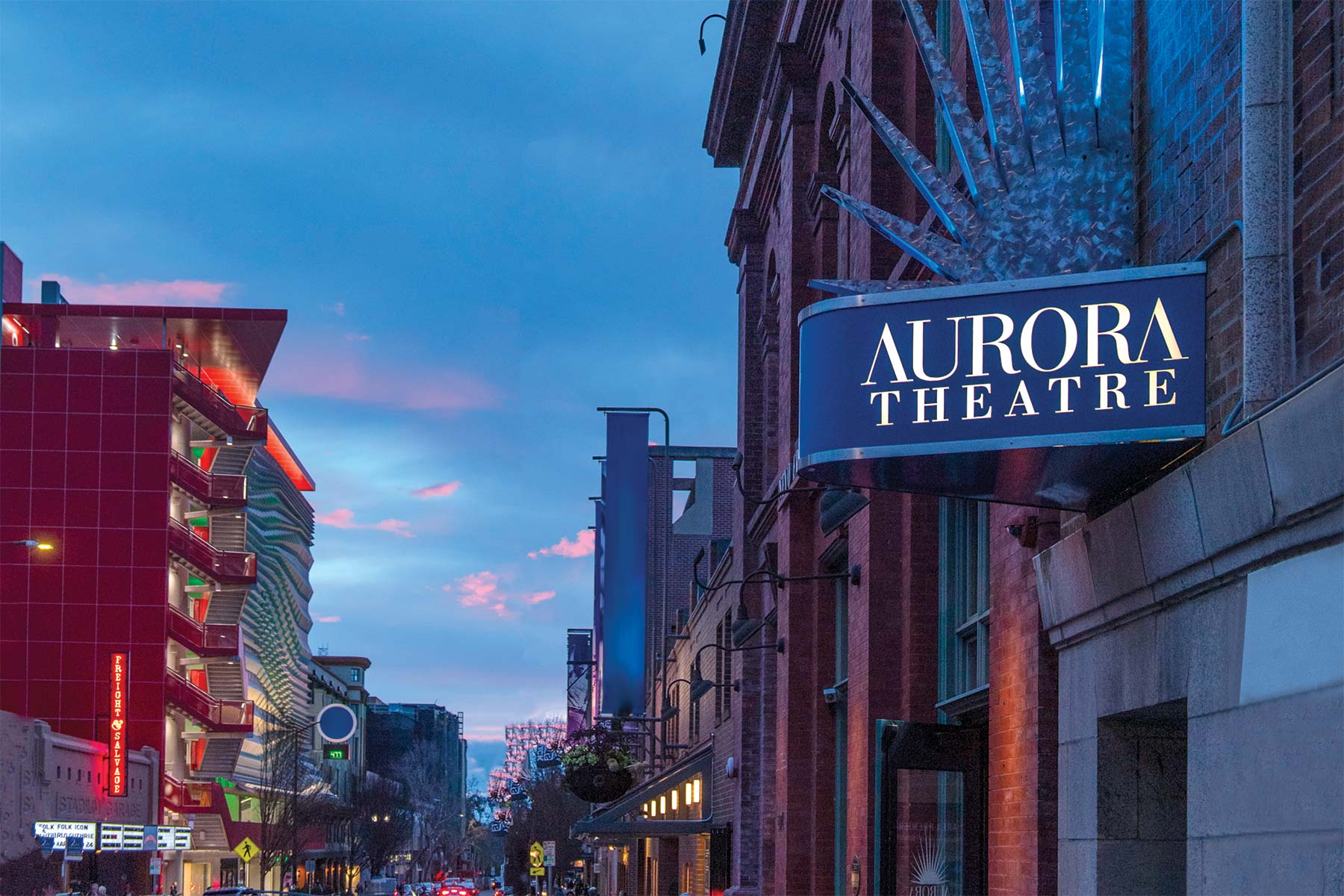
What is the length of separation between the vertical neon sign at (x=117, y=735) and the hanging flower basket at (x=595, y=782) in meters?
21.4

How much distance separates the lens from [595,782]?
136 ft

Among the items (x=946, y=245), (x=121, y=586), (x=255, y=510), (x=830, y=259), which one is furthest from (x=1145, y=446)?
(x=255, y=510)

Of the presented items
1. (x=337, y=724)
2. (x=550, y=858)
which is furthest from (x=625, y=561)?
(x=337, y=724)

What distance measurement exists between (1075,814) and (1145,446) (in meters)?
2.69

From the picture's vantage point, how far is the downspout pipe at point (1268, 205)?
303 inches

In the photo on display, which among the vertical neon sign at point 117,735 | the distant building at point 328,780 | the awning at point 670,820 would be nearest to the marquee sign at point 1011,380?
the awning at point 670,820

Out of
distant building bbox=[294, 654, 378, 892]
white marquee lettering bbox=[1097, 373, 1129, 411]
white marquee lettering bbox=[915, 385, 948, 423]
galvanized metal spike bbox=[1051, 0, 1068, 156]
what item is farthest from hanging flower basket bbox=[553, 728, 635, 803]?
distant building bbox=[294, 654, 378, 892]

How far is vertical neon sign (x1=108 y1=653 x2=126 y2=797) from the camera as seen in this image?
184 ft

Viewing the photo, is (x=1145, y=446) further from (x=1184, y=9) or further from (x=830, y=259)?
(x=830, y=259)

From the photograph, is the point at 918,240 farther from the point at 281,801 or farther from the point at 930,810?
the point at 281,801

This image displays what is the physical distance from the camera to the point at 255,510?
83.6 m

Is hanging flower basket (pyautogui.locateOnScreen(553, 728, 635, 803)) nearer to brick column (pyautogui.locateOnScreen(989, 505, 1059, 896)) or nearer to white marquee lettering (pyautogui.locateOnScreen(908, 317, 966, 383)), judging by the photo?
brick column (pyautogui.locateOnScreen(989, 505, 1059, 896))

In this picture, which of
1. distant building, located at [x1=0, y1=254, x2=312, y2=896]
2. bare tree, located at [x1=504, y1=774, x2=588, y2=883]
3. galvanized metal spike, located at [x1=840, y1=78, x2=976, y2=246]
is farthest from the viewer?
bare tree, located at [x1=504, y1=774, x2=588, y2=883]

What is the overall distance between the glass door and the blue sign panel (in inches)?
1009
